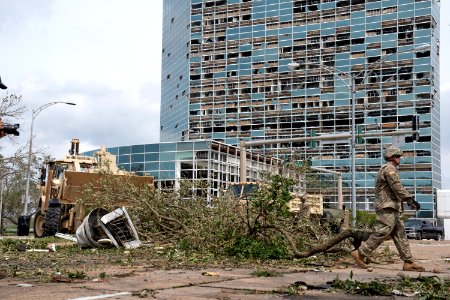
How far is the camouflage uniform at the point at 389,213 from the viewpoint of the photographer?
9.68 meters

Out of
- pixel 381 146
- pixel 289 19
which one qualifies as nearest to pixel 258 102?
pixel 289 19

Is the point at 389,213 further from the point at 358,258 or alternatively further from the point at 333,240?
the point at 333,240

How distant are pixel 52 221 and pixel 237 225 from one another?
1126 centimetres

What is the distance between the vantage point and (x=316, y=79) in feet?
308

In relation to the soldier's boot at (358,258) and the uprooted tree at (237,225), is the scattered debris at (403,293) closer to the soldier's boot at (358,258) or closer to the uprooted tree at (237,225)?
the soldier's boot at (358,258)

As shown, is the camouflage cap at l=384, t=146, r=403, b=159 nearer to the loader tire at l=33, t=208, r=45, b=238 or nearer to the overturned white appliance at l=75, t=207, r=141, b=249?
the overturned white appliance at l=75, t=207, r=141, b=249

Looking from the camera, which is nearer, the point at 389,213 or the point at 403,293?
the point at 403,293

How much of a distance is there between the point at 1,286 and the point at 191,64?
99.2m

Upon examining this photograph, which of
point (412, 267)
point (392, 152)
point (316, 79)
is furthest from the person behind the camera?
point (316, 79)

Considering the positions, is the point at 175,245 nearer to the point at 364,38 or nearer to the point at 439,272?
the point at 439,272

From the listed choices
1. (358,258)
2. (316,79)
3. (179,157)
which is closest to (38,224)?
(358,258)

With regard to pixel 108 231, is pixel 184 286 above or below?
below

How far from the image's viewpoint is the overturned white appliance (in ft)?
44.7

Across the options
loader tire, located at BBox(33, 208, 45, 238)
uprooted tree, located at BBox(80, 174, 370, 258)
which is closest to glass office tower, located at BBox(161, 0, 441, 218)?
loader tire, located at BBox(33, 208, 45, 238)
